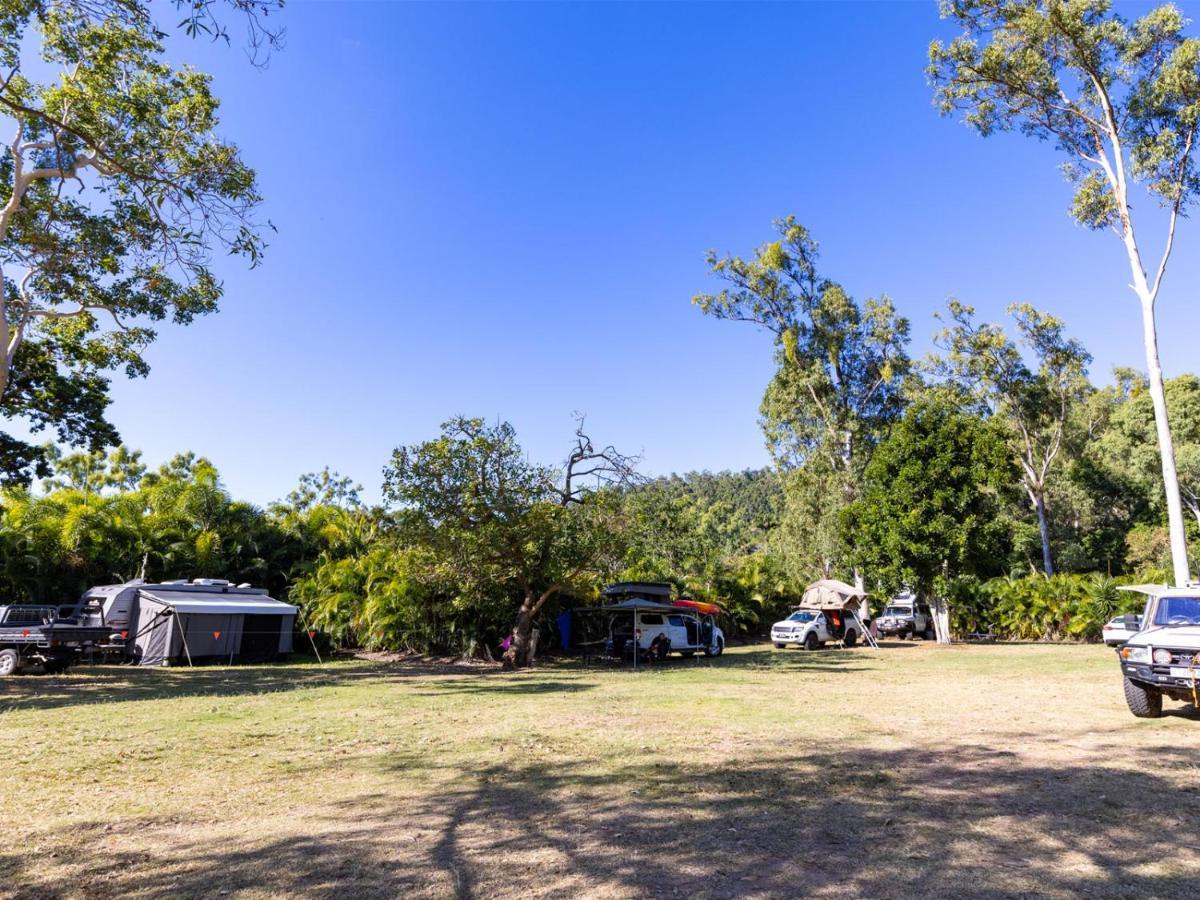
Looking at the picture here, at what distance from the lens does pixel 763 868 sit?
14.6ft

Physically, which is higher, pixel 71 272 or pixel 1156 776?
pixel 71 272

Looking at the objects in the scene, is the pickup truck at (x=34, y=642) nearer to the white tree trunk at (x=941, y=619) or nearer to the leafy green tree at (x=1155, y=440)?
the white tree trunk at (x=941, y=619)

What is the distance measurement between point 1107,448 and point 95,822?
169 feet

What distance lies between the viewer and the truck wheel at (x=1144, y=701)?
386 inches

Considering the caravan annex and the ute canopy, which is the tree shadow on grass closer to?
the caravan annex

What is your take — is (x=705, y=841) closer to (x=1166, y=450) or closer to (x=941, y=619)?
(x=1166, y=450)

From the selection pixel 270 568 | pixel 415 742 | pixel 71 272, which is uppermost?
pixel 71 272

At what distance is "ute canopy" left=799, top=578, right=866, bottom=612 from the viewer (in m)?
28.8

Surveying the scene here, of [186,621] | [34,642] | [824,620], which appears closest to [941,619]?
[824,620]

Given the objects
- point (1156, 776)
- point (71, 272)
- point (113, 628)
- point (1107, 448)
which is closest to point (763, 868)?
point (1156, 776)

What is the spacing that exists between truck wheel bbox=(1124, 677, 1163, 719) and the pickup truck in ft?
Answer: 72.7

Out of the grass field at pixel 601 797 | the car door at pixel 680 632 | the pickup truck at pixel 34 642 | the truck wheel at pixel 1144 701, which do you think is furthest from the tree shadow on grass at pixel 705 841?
the car door at pixel 680 632

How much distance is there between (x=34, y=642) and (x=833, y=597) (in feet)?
86.6

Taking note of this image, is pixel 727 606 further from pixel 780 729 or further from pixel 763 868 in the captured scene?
pixel 763 868
